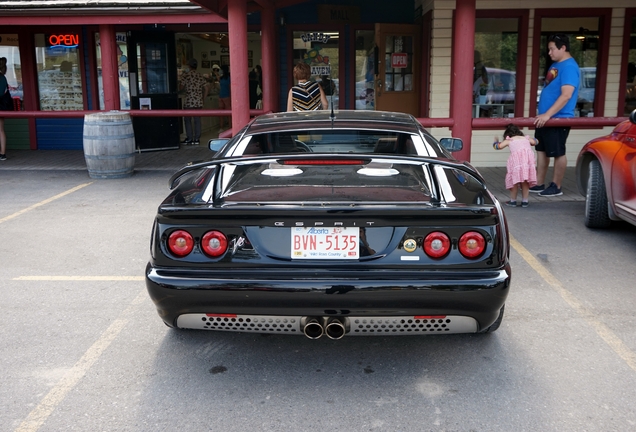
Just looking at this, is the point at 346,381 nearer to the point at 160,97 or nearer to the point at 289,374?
the point at 289,374

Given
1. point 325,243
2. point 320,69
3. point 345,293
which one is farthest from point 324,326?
point 320,69

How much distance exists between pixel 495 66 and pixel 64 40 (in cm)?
856

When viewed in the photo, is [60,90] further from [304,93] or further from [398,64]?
[304,93]

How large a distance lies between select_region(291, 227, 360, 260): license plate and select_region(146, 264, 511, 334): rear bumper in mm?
96

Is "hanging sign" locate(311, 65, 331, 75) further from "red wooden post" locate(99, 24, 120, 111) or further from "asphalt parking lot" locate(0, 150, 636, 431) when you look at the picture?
"asphalt parking lot" locate(0, 150, 636, 431)

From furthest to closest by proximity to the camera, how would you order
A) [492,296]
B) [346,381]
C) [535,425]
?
1. [346,381]
2. [492,296]
3. [535,425]


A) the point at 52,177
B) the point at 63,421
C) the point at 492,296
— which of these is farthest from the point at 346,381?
the point at 52,177

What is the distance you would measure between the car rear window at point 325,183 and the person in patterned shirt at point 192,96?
10886mm

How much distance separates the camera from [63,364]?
3.73 meters

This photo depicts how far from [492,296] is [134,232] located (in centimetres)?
445

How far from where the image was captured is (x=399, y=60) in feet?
41.0

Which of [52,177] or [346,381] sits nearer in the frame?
[346,381]

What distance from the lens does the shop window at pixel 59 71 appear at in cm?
1366

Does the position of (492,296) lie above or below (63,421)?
above
